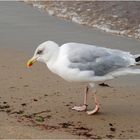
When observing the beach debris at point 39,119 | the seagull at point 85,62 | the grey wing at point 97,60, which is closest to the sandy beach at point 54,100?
the beach debris at point 39,119

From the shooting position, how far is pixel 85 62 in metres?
5.99

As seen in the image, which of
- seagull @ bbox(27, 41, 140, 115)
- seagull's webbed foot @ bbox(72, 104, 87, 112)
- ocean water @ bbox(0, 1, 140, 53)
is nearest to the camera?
seagull @ bbox(27, 41, 140, 115)

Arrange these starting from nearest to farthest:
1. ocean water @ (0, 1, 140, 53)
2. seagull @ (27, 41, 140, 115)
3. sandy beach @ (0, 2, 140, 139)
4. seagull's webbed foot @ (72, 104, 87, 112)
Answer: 1. sandy beach @ (0, 2, 140, 139)
2. seagull @ (27, 41, 140, 115)
3. seagull's webbed foot @ (72, 104, 87, 112)
4. ocean water @ (0, 1, 140, 53)

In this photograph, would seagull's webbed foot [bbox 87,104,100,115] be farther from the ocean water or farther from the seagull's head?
the ocean water

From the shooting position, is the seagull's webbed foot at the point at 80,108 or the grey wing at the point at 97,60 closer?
the grey wing at the point at 97,60

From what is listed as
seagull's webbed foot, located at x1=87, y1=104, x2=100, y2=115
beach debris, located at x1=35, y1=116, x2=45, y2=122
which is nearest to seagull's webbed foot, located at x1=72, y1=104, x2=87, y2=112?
seagull's webbed foot, located at x1=87, y1=104, x2=100, y2=115

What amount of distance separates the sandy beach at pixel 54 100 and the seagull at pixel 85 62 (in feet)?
0.97

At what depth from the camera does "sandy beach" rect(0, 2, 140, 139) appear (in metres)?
5.25

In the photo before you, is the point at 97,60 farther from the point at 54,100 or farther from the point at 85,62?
the point at 54,100

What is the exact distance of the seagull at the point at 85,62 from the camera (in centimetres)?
591

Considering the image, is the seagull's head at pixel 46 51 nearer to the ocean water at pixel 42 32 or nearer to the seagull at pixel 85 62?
the seagull at pixel 85 62

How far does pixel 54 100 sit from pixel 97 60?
2.47 feet

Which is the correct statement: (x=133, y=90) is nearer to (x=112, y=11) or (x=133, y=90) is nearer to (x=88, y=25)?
(x=88, y=25)

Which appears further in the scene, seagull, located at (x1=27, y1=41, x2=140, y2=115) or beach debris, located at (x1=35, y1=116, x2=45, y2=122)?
seagull, located at (x1=27, y1=41, x2=140, y2=115)
